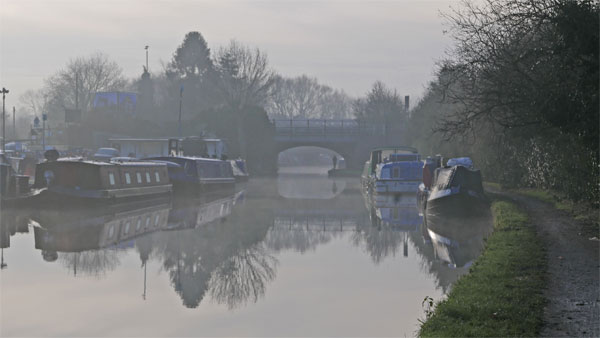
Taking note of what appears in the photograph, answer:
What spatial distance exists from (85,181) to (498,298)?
20696mm

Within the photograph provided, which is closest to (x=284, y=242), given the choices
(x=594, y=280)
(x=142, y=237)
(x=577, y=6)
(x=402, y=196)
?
(x=142, y=237)

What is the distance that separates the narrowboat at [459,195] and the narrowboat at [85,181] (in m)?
11.0

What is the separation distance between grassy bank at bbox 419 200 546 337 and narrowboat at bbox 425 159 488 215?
31.9 feet

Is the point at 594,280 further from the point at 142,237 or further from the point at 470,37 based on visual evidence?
the point at 470,37

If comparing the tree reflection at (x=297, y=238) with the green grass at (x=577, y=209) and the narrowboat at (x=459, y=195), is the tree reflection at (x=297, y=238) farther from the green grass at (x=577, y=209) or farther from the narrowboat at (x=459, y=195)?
the green grass at (x=577, y=209)

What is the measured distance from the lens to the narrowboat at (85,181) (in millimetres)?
27234

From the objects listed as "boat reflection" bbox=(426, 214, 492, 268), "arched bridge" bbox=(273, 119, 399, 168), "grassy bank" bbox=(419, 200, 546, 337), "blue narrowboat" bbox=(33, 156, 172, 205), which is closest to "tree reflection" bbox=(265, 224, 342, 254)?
"boat reflection" bbox=(426, 214, 492, 268)

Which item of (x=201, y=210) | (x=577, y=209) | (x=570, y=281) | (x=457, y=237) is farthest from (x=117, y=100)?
(x=570, y=281)

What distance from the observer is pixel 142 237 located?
67.0ft

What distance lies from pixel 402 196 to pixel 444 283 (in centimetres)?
2467

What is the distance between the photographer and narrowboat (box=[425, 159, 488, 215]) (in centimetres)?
2467

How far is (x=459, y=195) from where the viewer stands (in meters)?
24.6

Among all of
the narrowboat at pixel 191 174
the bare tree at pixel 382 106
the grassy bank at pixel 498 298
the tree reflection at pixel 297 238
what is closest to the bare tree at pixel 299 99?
the bare tree at pixel 382 106

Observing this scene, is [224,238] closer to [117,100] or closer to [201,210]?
[201,210]
